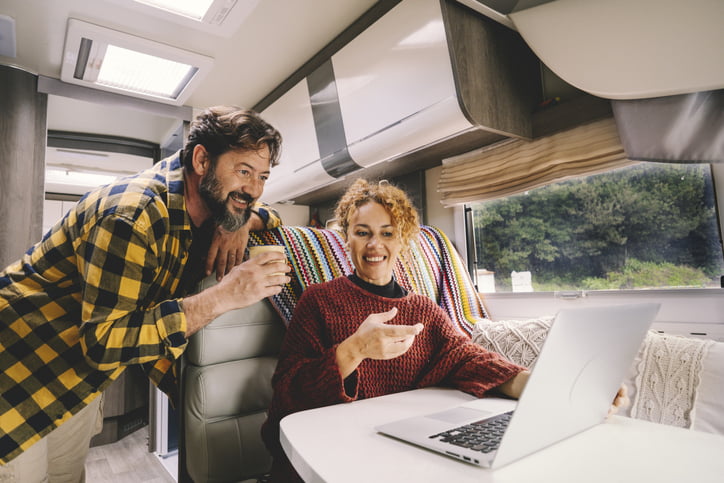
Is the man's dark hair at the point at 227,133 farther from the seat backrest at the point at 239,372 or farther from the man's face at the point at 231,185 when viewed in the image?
the seat backrest at the point at 239,372

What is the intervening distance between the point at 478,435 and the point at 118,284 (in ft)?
3.04

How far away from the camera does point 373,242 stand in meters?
1.52

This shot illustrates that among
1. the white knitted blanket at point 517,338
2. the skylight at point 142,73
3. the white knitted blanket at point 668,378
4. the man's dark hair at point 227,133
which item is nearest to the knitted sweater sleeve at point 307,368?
the man's dark hair at point 227,133

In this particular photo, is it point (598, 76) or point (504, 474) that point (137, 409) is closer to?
point (504, 474)

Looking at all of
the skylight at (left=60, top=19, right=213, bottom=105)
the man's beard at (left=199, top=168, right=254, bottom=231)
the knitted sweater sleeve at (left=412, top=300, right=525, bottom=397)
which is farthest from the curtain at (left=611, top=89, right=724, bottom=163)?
the skylight at (left=60, top=19, right=213, bottom=105)

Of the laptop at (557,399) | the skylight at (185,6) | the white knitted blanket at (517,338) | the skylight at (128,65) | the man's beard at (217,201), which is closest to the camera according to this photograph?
the laptop at (557,399)

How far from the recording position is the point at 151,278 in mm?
1157

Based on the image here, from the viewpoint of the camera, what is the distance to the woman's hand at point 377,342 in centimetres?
97

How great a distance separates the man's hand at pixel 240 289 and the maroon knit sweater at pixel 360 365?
221 millimetres

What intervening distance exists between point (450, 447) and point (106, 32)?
253cm

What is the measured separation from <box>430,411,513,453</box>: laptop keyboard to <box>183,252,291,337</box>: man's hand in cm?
58

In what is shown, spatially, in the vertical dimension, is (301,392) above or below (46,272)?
below

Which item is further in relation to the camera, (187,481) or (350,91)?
(350,91)

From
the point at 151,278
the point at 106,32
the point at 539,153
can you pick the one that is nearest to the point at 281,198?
the point at 106,32
